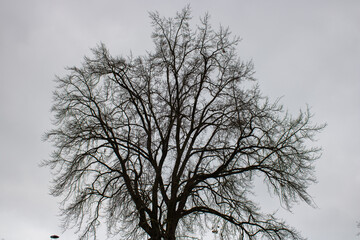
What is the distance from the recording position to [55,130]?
32.0 feet

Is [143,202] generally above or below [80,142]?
below

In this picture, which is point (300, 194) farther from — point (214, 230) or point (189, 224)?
point (189, 224)

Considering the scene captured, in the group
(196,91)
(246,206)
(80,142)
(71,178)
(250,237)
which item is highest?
(196,91)

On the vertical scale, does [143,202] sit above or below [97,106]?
below

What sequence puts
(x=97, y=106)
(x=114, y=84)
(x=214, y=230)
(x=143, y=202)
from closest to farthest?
(x=143, y=202), (x=214, y=230), (x=97, y=106), (x=114, y=84)

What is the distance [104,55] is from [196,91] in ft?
10.5

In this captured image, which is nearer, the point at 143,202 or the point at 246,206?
the point at 143,202

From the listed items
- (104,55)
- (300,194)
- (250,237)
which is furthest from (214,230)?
(104,55)

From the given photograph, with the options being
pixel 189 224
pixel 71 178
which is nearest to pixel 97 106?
pixel 71 178

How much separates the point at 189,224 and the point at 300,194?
11.8 feet

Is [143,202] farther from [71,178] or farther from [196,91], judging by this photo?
[196,91]

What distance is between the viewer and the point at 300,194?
873cm

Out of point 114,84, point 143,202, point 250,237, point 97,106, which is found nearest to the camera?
point 143,202

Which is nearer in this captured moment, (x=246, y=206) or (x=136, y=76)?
(x=246, y=206)
